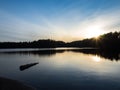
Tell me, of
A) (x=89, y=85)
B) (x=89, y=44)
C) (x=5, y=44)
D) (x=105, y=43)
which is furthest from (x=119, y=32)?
(x=5, y=44)

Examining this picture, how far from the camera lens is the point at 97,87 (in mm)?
17141

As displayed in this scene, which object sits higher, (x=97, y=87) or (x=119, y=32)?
(x=119, y=32)

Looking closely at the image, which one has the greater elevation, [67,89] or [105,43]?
[105,43]

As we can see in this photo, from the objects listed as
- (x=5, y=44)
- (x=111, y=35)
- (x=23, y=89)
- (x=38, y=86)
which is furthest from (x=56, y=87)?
(x=5, y=44)

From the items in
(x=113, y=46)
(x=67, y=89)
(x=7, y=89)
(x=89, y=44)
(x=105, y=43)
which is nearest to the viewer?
(x=7, y=89)

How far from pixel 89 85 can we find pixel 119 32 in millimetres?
122067

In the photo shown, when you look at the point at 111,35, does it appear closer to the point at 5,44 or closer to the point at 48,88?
the point at 48,88

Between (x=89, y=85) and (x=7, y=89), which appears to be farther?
(x=89, y=85)

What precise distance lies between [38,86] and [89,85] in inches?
252

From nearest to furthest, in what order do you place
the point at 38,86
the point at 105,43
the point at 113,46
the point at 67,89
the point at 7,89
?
the point at 7,89, the point at 67,89, the point at 38,86, the point at 113,46, the point at 105,43

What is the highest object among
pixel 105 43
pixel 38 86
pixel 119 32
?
pixel 119 32

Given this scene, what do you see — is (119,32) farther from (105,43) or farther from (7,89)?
(7,89)

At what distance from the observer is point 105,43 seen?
408ft

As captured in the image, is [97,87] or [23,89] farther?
[97,87]
